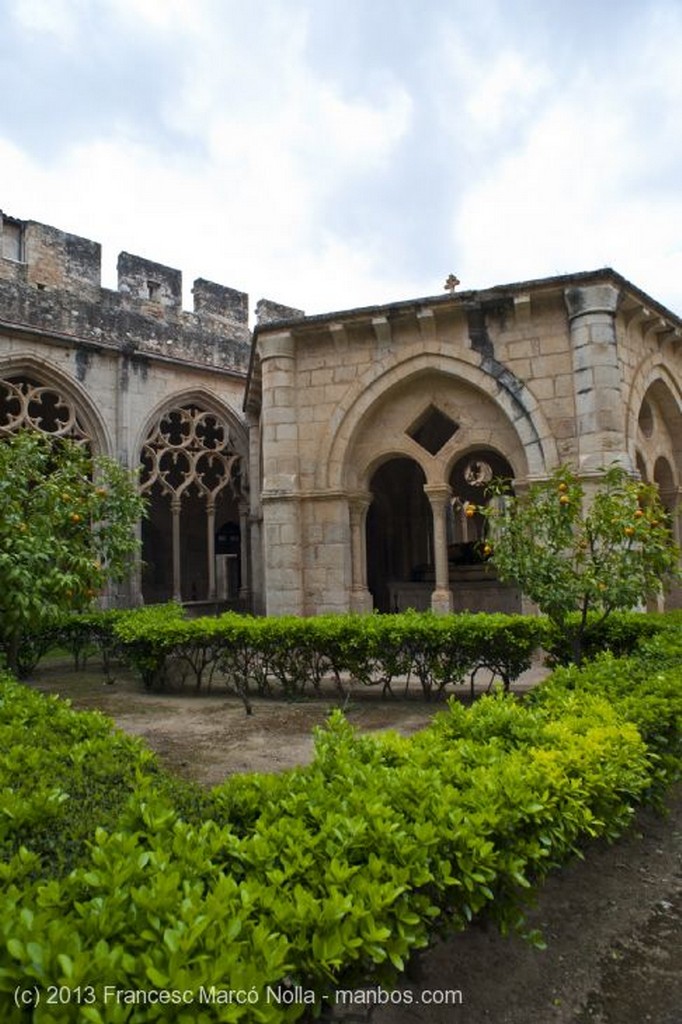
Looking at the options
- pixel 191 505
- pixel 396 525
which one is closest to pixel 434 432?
pixel 396 525

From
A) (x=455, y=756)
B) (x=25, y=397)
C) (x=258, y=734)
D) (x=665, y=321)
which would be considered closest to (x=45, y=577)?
(x=258, y=734)

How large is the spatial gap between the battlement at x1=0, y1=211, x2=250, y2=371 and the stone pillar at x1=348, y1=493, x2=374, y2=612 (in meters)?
6.23

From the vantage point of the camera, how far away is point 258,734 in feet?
18.4

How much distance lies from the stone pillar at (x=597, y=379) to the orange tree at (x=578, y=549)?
2.91 meters

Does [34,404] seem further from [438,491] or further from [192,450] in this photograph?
[438,491]

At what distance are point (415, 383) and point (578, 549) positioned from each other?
Result: 16.9 feet

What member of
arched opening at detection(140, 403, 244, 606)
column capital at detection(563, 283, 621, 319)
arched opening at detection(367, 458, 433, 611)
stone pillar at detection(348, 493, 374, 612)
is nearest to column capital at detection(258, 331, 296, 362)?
stone pillar at detection(348, 493, 374, 612)

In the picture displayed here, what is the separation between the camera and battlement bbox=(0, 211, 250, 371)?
12406 mm

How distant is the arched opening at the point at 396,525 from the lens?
1543 cm

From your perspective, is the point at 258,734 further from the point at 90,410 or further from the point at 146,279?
the point at 146,279

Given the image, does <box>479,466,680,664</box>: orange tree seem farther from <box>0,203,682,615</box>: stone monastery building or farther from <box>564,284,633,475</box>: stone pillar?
<box>0,203,682,615</box>: stone monastery building

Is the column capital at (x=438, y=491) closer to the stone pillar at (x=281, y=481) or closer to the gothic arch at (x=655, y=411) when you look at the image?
the stone pillar at (x=281, y=481)

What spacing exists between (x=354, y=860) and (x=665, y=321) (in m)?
9.96

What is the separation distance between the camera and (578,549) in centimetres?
553
